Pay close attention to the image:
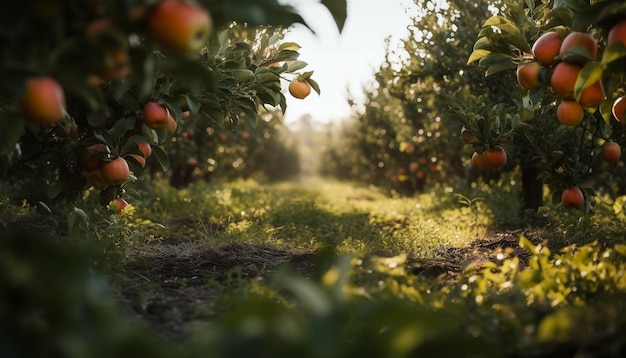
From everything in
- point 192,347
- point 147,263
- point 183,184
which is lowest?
point 192,347

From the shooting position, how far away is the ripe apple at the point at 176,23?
1846 mm

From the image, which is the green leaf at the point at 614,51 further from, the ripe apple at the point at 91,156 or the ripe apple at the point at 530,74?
the ripe apple at the point at 91,156

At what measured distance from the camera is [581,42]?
9.06 feet

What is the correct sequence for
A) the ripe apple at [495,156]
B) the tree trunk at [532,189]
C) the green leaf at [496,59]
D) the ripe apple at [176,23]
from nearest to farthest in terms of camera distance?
the ripe apple at [176,23]
the green leaf at [496,59]
the ripe apple at [495,156]
the tree trunk at [532,189]

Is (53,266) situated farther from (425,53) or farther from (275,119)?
(275,119)

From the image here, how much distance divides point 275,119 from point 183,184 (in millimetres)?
3240

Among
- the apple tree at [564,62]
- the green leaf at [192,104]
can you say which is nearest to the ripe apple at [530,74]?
the apple tree at [564,62]

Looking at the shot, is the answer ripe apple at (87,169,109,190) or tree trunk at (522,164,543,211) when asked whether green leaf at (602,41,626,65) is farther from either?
tree trunk at (522,164,543,211)

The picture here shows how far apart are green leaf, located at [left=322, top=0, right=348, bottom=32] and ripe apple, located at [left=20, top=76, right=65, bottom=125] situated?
3.86 ft

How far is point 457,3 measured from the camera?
22.0ft

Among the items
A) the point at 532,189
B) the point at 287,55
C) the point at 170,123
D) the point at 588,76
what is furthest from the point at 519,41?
the point at 532,189

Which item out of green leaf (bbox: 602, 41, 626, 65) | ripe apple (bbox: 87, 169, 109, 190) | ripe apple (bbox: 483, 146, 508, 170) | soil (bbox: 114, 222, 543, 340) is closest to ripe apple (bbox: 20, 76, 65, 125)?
soil (bbox: 114, 222, 543, 340)

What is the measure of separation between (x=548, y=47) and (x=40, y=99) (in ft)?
7.85

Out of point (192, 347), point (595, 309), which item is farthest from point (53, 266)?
point (595, 309)
